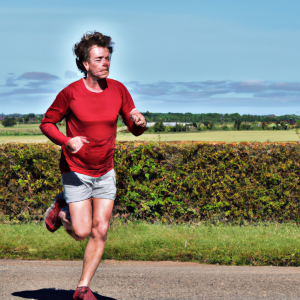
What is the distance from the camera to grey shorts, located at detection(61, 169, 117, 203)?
3.52 meters

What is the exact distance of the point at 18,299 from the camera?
3.80 m

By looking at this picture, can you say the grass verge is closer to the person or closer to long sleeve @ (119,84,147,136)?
the person

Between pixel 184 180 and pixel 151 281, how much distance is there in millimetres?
2903

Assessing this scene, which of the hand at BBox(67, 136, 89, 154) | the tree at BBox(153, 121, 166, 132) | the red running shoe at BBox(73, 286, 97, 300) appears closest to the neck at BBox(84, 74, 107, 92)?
the hand at BBox(67, 136, 89, 154)

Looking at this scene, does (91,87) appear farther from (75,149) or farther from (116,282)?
(116,282)

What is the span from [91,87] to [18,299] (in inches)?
86.7

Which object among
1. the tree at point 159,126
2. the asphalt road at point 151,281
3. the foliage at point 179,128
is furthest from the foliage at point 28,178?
the foliage at point 179,128

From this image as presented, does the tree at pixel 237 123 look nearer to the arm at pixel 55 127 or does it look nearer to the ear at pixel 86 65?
the ear at pixel 86 65

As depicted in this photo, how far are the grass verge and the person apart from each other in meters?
1.84

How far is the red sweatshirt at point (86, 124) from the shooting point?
3.46 meters

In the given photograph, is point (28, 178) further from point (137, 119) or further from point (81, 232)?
point (137, 119)

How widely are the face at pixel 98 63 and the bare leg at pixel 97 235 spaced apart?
116 centimetres

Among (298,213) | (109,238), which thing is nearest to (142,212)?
(109,238)

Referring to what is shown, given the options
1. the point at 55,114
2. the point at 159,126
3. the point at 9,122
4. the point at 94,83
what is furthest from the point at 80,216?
the point at 9,122
